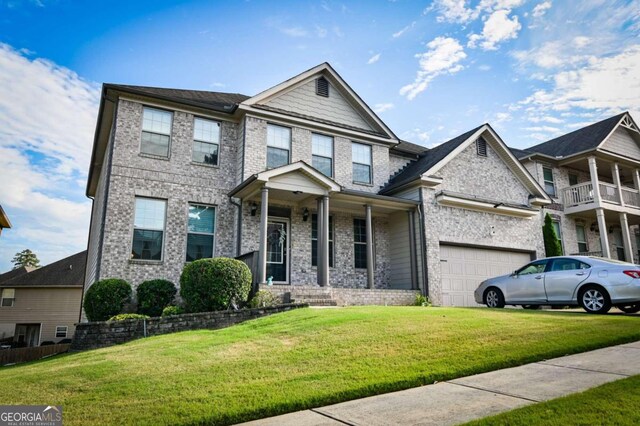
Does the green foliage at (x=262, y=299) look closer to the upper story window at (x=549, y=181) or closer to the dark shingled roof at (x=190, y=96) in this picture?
the dark shingled roof at (x=190, y=96)

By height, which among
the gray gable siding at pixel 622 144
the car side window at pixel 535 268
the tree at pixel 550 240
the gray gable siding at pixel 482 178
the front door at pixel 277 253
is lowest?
the car side window at pixel 535 268

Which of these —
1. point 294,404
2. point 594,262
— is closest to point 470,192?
point 594,262

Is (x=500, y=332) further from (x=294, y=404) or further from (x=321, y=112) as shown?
(x=321, y=112)

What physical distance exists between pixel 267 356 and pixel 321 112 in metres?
12.2

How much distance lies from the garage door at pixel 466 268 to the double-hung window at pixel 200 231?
8374 mm

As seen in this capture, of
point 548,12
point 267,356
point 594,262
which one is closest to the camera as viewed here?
point 267,356

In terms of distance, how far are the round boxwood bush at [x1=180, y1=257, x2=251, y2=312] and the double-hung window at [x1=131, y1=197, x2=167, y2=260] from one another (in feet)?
8.23

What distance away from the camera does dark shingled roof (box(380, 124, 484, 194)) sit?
17.2 meters

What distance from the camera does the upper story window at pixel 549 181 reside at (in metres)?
22.8

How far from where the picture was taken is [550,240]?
19969 millimetres

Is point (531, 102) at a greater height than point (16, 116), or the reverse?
point (531, 102)

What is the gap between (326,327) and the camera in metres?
8.28

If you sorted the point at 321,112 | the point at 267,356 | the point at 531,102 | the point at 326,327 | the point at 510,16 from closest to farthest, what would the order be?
the point at 267,356, the point at 326,327, the point at 510,16, the point at 531,102, the point at 321,112

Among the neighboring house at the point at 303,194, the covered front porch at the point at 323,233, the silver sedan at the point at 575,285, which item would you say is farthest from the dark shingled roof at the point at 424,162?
the silver sedan at the point at 575,285
